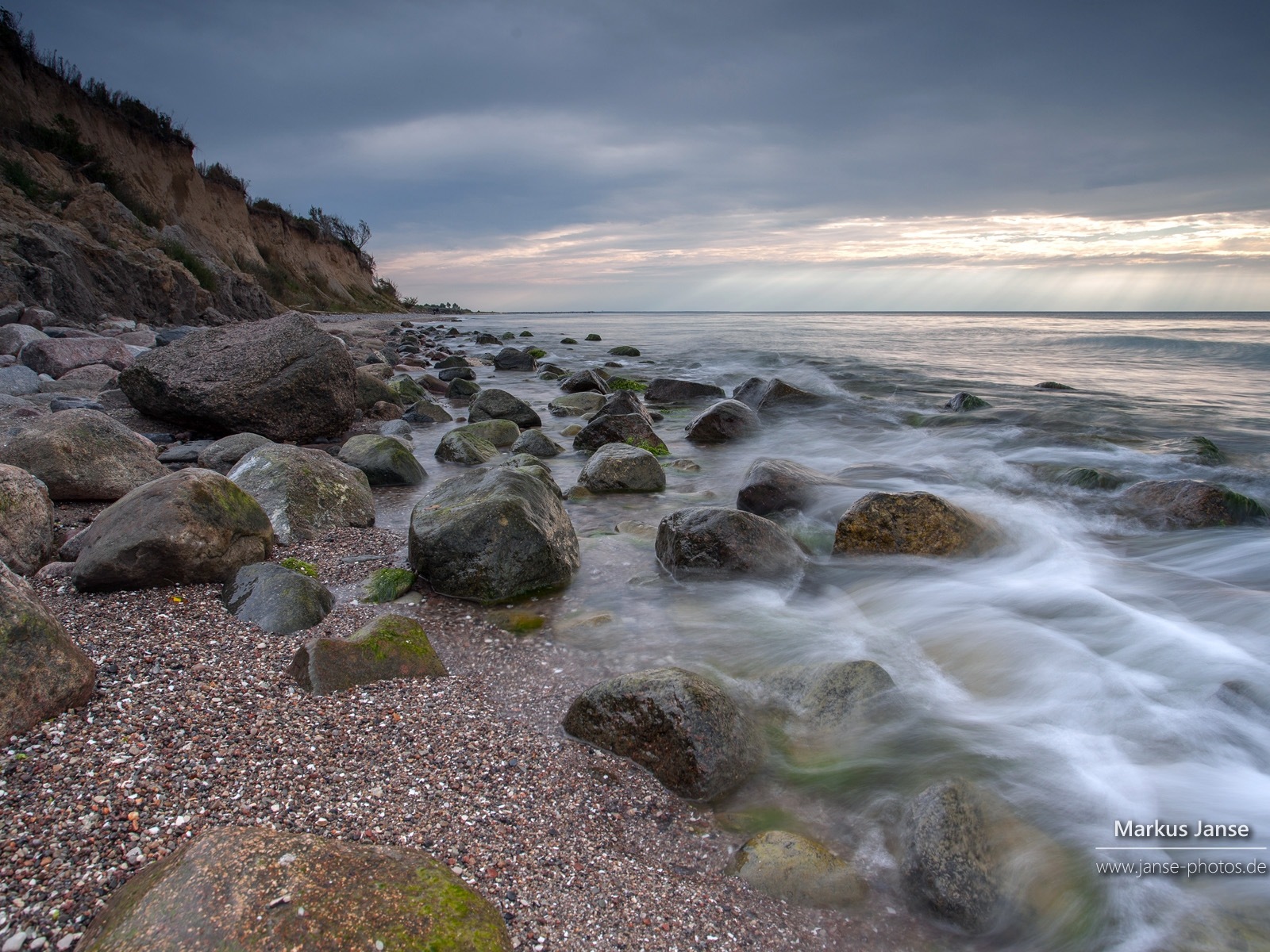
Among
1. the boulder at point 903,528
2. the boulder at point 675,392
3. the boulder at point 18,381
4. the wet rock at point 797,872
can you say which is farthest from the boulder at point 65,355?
the wet rock at point 797,872

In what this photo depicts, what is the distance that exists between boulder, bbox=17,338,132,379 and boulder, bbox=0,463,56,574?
6.65m

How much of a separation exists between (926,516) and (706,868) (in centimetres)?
372

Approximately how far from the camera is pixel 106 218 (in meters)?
18.4

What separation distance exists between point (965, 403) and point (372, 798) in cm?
1168

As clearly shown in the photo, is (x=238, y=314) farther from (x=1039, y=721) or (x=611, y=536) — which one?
(x=1039, y=721)

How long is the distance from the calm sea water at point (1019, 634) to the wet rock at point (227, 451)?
167 centimetres

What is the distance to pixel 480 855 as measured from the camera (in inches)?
92.0

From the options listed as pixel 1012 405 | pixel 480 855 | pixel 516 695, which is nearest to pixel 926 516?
pixel 516 695

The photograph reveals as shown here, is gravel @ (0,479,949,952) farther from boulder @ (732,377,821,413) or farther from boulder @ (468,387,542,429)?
boulder @ (732,377,821,413)

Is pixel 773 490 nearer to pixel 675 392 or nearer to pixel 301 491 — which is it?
pixel 301 491

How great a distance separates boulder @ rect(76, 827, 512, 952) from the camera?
168cm

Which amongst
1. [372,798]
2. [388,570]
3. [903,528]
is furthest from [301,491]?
[903,528]

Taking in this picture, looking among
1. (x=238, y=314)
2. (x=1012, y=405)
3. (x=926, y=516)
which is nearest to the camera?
(x=926, y=516)

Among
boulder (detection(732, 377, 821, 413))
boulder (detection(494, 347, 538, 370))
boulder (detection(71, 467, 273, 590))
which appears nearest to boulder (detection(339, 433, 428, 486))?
boulder (detection(71, 467, 273, 590))
